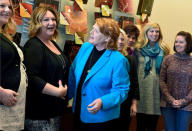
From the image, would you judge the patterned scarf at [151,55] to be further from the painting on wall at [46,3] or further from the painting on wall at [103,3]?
the painting on wall at [46,3]

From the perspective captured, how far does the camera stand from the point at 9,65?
4.44 ft

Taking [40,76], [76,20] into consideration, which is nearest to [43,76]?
[40,76]

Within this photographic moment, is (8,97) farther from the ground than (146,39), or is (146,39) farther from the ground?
(146,39)

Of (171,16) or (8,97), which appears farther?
(171,16)

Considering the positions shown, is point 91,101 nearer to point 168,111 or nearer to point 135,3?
point 168,111

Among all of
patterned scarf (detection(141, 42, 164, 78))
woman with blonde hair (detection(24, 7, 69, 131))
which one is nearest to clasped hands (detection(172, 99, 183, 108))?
patterned scarf (detection(141, 42, 164, 78))

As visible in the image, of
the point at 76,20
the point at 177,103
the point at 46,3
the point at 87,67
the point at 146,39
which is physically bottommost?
the point at 177,103

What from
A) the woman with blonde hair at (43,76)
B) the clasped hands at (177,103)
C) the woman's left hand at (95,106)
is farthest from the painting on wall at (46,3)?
the clasped hands at (177,103)

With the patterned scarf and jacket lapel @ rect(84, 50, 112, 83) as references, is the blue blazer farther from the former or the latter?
the patterned scarf

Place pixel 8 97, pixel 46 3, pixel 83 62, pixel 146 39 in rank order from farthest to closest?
pixel 146 39
pixel 46 3
pixel 83 62
pixel 8 97

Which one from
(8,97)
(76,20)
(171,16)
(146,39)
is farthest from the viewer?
(171,16)

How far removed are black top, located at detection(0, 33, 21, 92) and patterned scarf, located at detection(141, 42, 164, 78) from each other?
4.99 feet

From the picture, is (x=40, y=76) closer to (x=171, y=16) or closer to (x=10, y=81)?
(x=10, y=81)

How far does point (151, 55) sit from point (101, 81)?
3.72 feet
